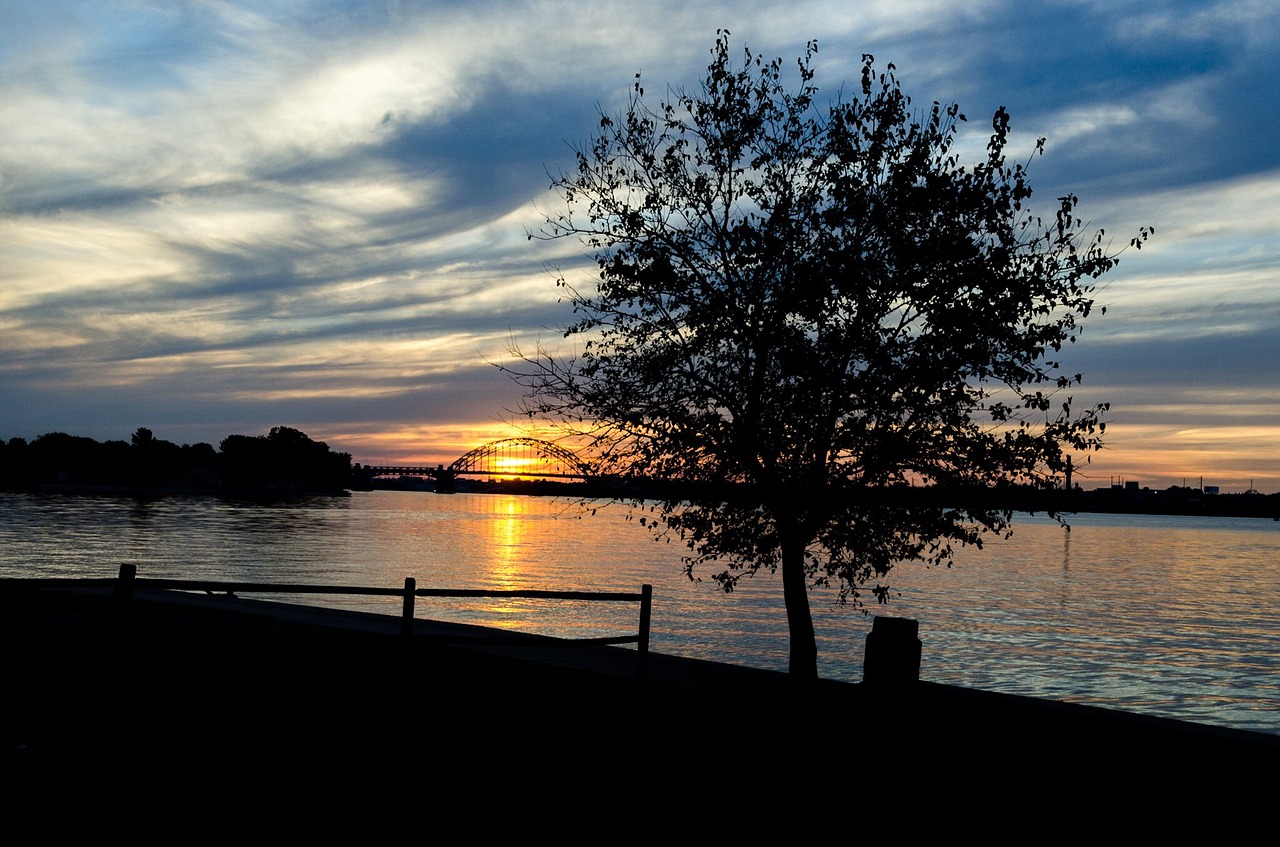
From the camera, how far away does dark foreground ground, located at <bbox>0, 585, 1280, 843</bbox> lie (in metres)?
10.2

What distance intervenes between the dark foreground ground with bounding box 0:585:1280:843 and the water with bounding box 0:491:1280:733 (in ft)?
21.2

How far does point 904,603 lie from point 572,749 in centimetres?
5370

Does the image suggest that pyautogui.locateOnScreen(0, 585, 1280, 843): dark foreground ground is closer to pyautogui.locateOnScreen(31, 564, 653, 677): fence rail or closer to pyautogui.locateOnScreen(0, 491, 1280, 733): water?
pyautogui.locateOnScreen(31, 564, 653, 677): fence rail

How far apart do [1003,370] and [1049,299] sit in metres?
1.39

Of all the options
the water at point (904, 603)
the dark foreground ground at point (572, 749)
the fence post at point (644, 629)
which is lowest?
the water at point (904, 603)

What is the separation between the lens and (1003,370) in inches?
722

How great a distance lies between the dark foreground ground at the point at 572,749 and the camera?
1020cm

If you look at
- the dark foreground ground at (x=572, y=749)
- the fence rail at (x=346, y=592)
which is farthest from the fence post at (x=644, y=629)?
the dark foreground ground at (x=572, y=749)

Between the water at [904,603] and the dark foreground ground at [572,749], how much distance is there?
6469mm

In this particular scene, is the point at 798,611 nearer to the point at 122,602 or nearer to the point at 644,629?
the point at 644,629

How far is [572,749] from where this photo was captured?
1269 centimetres

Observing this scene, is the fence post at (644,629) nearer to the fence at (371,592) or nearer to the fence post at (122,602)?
the fence at (371,592)

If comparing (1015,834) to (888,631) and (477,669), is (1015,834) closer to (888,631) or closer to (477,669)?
(888,631)

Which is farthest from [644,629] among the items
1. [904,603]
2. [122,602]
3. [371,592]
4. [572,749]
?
[904,603]
